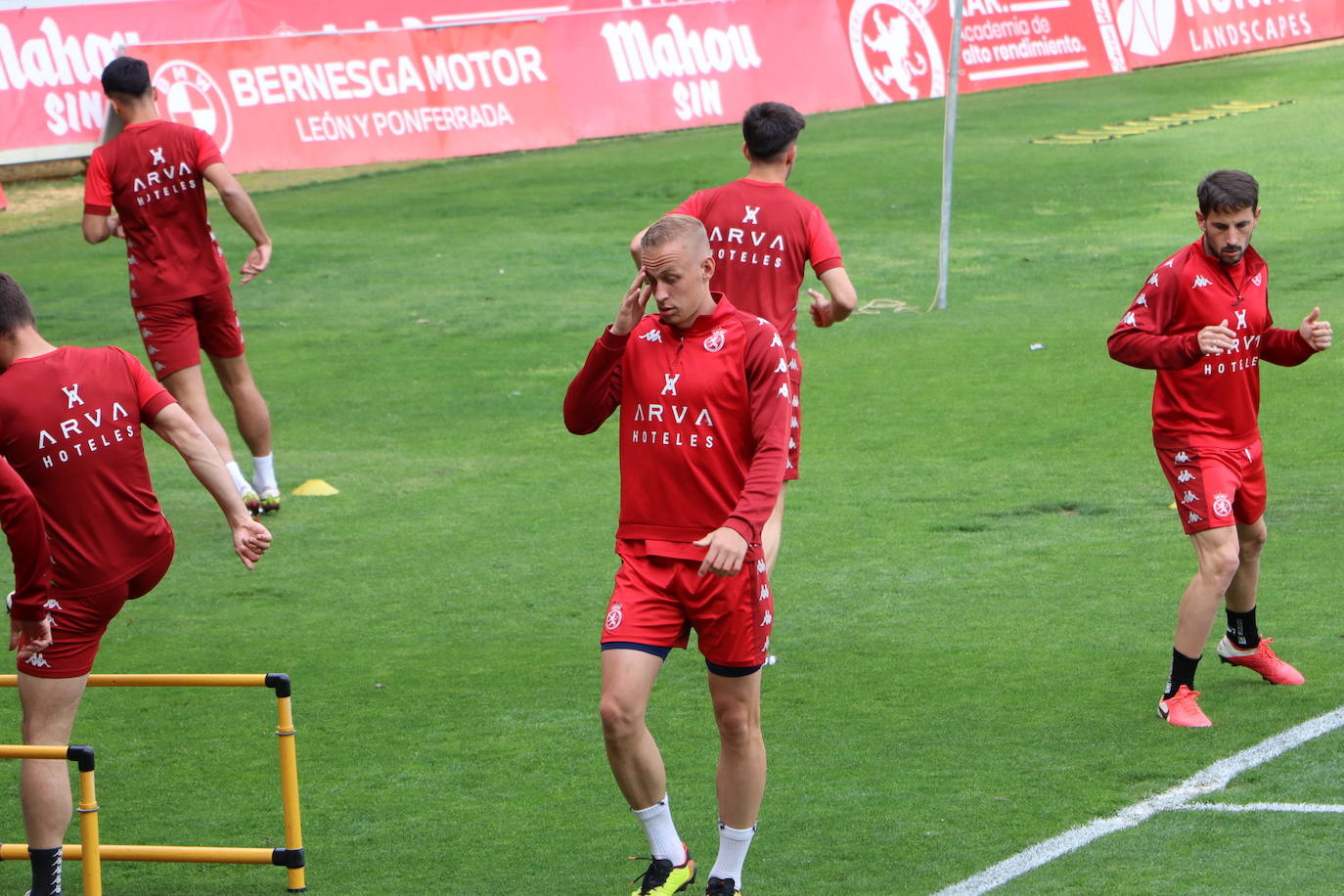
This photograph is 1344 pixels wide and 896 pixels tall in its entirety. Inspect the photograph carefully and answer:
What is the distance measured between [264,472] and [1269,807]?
7.12 metres

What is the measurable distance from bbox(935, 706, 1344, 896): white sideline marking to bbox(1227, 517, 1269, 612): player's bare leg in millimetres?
622

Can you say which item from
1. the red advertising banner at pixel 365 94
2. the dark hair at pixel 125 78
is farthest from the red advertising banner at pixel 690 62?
the dark hair at pixel 125 78

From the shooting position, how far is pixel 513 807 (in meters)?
6.83

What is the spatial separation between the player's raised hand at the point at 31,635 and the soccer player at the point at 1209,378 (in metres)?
4.15

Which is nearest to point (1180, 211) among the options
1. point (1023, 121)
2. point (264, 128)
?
point (1023, 121)

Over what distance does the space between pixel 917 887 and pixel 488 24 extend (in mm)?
23214

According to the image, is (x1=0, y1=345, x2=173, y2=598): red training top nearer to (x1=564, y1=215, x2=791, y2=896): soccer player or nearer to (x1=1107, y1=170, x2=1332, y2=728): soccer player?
(x1=564, y1=215, x2=791, y2=896): soccer player

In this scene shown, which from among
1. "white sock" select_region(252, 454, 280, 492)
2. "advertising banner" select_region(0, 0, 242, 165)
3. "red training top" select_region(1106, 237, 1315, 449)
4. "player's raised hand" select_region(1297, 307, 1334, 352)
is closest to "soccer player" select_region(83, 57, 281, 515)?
"white sock" select_region(252, 454, 280, 492)

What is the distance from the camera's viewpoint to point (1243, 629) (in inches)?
311

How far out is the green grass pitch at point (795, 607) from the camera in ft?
21.2

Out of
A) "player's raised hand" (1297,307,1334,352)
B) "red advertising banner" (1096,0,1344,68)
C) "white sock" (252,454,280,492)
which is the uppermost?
"red advertising banner" (1096,0,1344,68)

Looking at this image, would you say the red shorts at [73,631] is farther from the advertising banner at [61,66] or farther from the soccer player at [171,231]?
the advertising banner at [61,66]

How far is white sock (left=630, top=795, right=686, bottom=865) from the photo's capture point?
5.82m

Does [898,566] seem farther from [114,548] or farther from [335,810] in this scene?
[114,548]
